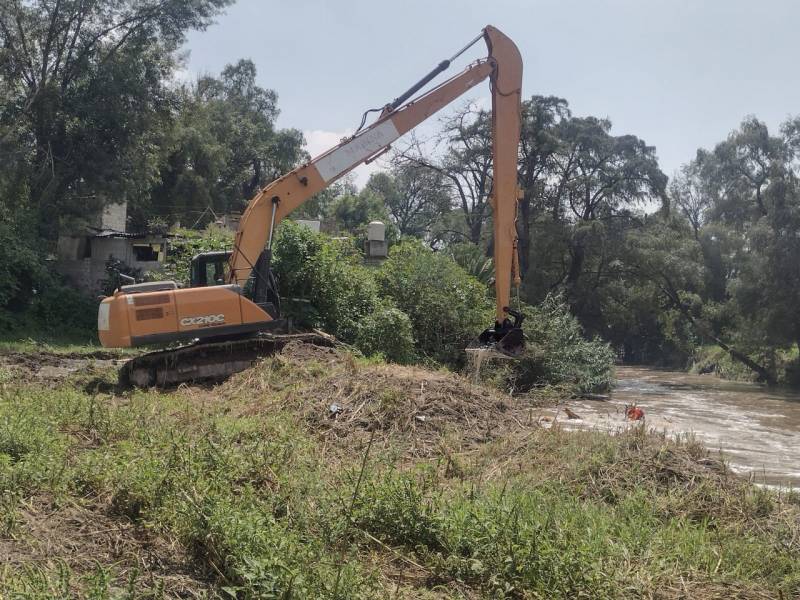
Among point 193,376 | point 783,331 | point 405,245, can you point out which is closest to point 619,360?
point 783,331

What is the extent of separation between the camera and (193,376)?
40.0 feet

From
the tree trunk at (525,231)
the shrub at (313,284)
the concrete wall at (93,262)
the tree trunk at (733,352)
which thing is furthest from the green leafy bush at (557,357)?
the tree trunk at (525,231)

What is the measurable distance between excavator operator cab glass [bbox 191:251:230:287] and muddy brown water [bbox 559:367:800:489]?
6.26 meters

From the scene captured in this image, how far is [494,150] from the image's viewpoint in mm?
14094

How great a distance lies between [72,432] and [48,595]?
12.5 feet

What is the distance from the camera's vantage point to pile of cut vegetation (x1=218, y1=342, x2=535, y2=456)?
8.35 m

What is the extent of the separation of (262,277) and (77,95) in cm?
1529

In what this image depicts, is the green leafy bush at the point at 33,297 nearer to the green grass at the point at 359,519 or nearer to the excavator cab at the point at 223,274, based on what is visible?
the excavator cab at the point at 223,274

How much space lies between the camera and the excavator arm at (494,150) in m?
13.6

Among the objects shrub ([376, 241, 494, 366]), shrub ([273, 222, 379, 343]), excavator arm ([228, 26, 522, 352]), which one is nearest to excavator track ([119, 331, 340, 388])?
excavator arm ([228, 26, 522, 352])

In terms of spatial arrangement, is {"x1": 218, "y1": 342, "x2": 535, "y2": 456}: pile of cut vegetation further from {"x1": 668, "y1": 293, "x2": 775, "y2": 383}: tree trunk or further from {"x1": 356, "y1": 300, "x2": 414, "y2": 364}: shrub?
{"x1": 668, "y1": 293, "x2": 775, "y2": 383}: tree trunk

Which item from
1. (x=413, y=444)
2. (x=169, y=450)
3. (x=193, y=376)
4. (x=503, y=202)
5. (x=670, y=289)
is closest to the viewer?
(x=169, y=450)

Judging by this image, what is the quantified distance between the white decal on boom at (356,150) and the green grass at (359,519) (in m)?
7.22

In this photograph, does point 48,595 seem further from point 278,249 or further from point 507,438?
point 278,249
